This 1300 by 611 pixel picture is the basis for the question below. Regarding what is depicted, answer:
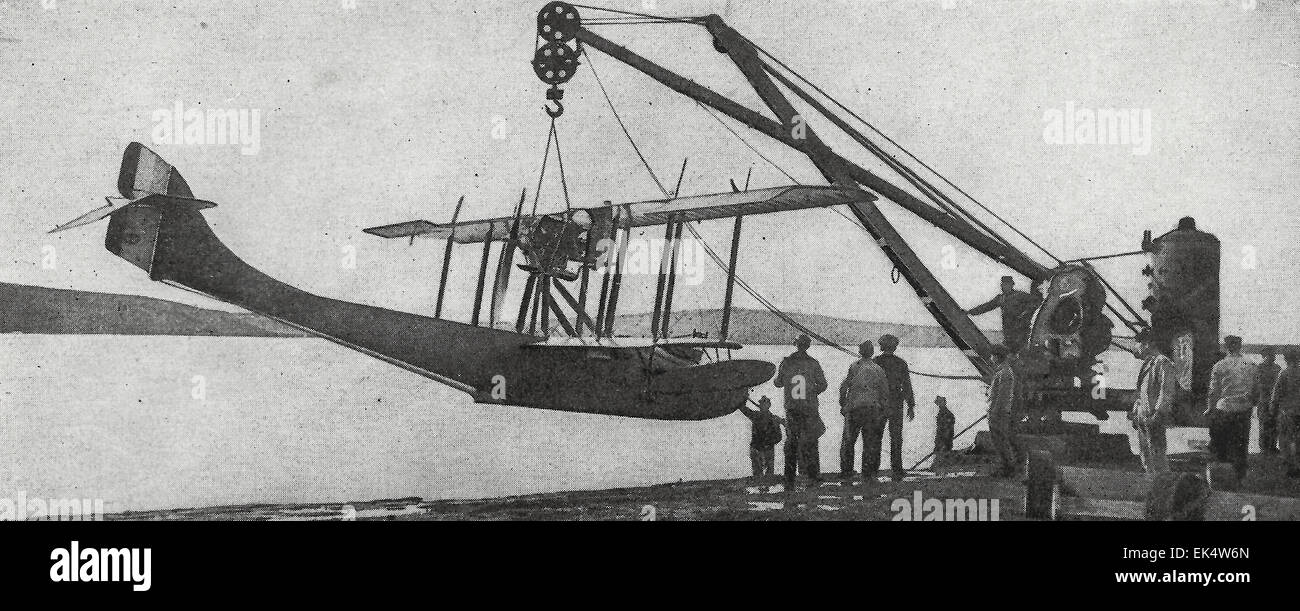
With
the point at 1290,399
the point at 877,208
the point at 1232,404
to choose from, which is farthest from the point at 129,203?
the point at 1290,399

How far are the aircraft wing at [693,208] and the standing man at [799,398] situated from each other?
3.73ft

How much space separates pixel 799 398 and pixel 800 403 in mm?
41

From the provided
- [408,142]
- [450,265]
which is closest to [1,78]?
[408,142]

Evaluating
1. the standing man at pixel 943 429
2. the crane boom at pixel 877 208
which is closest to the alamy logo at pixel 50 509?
the crane boom at pixel 877 208

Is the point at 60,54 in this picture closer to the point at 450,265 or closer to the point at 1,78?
the point at 1,78

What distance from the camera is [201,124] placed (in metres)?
8.02

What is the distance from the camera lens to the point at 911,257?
9273 millimetres

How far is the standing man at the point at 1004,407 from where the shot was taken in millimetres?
8219

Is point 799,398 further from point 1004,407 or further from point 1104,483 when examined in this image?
point 1104,483

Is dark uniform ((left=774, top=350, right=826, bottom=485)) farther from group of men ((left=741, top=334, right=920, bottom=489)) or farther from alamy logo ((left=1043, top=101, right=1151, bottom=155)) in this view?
alamy logo ((left=1043, top=101, right=1151, bottom=155))

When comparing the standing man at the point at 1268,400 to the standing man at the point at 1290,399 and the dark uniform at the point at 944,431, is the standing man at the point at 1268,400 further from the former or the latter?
the dark uniform at the point at 944,431
